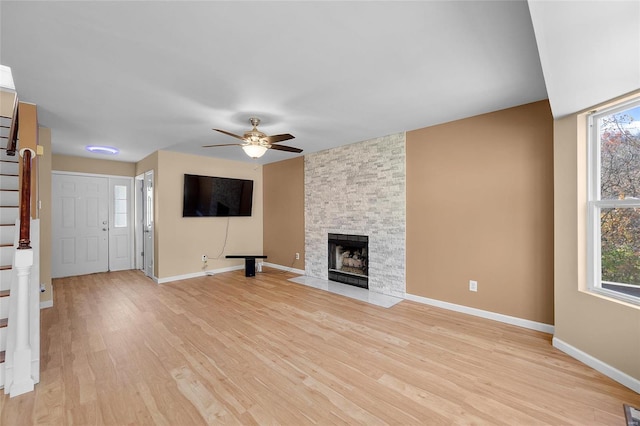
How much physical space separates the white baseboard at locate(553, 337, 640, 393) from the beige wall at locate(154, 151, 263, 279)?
5.41 metres

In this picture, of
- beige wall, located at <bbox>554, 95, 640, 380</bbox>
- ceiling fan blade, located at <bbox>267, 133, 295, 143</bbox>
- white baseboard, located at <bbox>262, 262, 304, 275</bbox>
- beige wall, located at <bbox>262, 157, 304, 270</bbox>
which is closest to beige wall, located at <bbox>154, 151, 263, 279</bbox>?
beige wall, located at <bbox>262, 157, 304, 270</bbox>

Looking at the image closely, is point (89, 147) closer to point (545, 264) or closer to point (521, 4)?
point (521, 4)

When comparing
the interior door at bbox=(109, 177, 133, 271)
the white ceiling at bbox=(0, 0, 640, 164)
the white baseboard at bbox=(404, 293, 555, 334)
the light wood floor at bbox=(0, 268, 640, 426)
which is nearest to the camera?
the white ceiling at bbox=(0, 0, 640, 164)

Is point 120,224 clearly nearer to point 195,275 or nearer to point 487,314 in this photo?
point 195,275

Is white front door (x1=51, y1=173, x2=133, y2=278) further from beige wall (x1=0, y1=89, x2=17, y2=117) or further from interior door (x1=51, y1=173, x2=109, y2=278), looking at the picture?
beige wall (x1=0, y1=89, x2=17, y2=117)

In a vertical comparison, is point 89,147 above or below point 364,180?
above

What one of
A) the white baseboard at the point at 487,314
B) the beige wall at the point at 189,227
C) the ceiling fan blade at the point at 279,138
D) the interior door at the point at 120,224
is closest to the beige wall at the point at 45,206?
the beige wall at the point at 189,227

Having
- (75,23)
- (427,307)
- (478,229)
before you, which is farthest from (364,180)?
(75,23)

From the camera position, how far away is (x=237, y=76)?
225cm

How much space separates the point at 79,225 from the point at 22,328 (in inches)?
171

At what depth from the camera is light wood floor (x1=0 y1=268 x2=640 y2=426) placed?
1696 millimetres

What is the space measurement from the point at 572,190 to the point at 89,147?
6695mm

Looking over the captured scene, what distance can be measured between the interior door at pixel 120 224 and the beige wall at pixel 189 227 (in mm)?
1594

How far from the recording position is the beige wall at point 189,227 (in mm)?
4832
